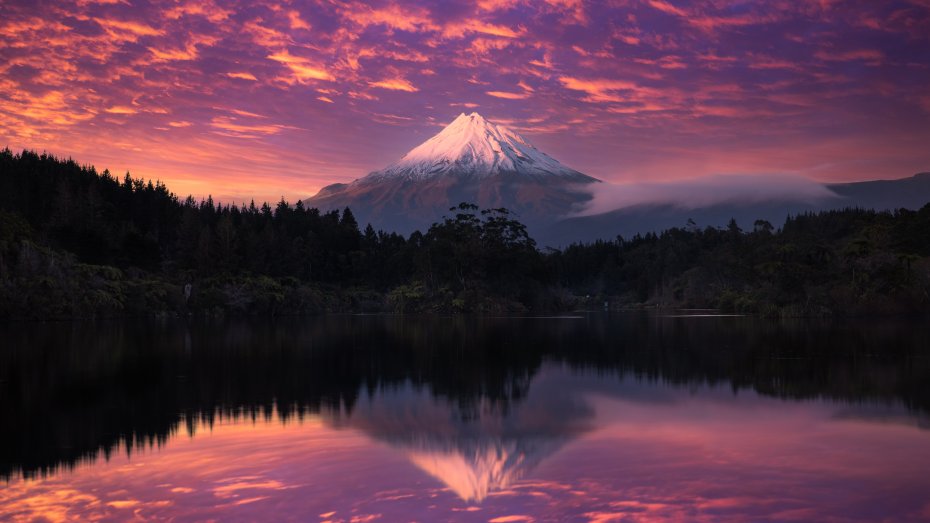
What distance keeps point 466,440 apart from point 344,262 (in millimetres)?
121090

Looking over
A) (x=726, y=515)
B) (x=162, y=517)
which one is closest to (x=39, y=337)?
(x=162, y=517)

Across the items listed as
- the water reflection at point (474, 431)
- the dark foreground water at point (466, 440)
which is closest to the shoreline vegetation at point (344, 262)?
the dark foreground water at point (466, 440)

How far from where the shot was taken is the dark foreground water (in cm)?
977

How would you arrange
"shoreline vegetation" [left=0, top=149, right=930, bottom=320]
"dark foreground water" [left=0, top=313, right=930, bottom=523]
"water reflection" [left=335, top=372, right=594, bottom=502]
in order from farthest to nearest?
"shoreline vegetation" [left=0, top=149, right=930, bottom=320], "water reflection" [left=335, top=372, right=594, bottom=502], "dark foreground water" [left=0, top=313, right=930, bottom=523]

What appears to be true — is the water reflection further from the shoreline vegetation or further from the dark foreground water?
the shoreline vegetation

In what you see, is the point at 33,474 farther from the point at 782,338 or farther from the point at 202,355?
the point at 782,338

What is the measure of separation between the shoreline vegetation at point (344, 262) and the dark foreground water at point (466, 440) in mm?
50260

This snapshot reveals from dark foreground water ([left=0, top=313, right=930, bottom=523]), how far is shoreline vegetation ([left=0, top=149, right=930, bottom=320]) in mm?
50260

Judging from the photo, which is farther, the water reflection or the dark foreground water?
the water reflection

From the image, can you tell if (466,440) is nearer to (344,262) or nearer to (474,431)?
(474,431)

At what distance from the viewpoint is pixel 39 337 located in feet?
139

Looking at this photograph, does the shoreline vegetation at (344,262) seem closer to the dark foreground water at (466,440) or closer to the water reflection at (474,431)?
the dark foreground water at (466,440)

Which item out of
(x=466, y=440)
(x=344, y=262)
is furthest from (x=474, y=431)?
(x=344, y=262)

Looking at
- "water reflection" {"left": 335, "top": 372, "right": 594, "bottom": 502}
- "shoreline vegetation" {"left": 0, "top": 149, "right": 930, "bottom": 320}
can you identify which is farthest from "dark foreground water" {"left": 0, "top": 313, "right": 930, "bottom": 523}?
"shoreline vegetation" {"left": 0, "top": 149, "right": 930, "bottom": 320}
